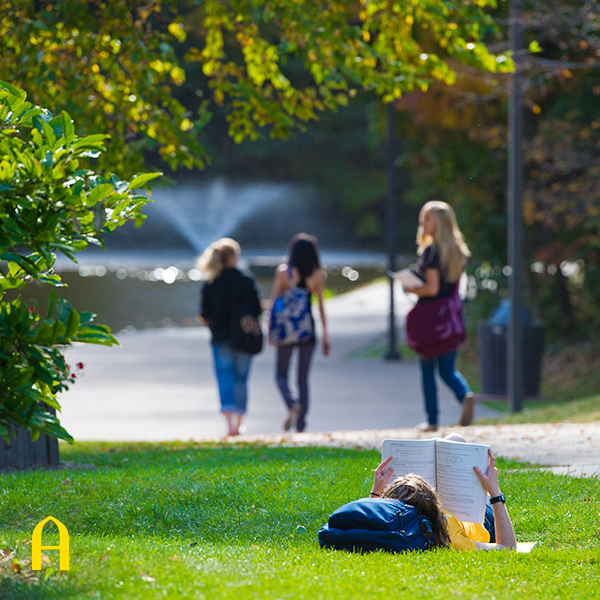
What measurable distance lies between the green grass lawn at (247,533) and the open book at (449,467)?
8.8 inches

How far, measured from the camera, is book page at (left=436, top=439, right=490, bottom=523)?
4.01 meters

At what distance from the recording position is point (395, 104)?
1517cm

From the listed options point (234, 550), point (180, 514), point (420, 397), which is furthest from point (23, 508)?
point (420, 397)

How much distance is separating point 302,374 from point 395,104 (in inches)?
311

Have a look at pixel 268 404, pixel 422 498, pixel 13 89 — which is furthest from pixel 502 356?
pixel 13 89

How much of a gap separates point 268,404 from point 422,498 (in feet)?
23.5

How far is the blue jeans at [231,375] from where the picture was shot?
27.9 feet

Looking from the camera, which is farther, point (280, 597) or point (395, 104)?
point (395, 104)

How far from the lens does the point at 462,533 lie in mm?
4148

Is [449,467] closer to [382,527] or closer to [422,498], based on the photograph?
[422,498]

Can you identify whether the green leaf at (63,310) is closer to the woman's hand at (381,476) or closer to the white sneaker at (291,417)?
the woman's hand at (381,476)

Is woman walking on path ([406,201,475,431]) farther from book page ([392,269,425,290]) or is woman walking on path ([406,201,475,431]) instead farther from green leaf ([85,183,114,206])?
green leaf ([85,183,114,206])

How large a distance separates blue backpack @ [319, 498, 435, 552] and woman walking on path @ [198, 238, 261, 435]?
14.7ft

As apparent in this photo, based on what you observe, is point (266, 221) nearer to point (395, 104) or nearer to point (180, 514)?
point (395, 104)
